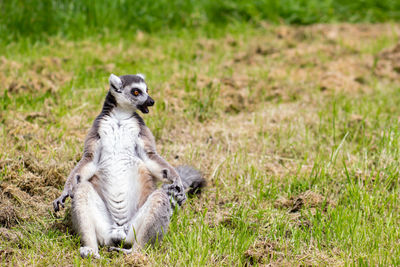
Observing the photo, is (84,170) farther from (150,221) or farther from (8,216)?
(8,216)

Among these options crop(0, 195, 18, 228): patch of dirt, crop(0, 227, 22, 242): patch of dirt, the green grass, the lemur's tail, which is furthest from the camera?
the green grass

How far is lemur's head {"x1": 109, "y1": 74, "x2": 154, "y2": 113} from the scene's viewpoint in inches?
166

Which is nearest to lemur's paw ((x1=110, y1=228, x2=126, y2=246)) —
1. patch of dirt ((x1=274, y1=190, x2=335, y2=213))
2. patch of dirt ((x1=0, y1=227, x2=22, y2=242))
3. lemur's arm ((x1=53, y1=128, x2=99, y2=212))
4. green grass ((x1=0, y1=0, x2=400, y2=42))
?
lemur's arm ((x1=53, y1=128, x2=99, y2=212))

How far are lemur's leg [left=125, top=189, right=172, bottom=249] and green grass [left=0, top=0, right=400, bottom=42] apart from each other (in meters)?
5.80

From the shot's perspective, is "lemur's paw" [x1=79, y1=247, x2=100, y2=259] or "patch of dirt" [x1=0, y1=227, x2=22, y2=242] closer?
"lemur's paw" [x1=79, y1=247, x2=100, y2=259]

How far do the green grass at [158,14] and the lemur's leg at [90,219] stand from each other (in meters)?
5.57

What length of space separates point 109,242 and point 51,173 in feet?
4.34

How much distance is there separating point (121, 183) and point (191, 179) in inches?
35.6

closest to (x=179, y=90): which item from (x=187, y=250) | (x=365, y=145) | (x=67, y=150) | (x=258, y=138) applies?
(x=258, y=138)

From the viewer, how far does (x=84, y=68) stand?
301 inches

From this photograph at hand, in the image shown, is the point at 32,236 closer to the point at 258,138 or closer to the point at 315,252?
the point at 315,252

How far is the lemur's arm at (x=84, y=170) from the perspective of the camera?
3866 millimetres

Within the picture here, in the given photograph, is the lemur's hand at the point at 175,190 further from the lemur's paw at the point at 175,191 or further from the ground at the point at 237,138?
the ground at the point at 237,138

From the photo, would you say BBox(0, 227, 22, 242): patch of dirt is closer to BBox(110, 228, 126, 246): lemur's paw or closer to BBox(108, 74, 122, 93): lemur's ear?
BBox(110, 228, 126, 246): lemur's paw
